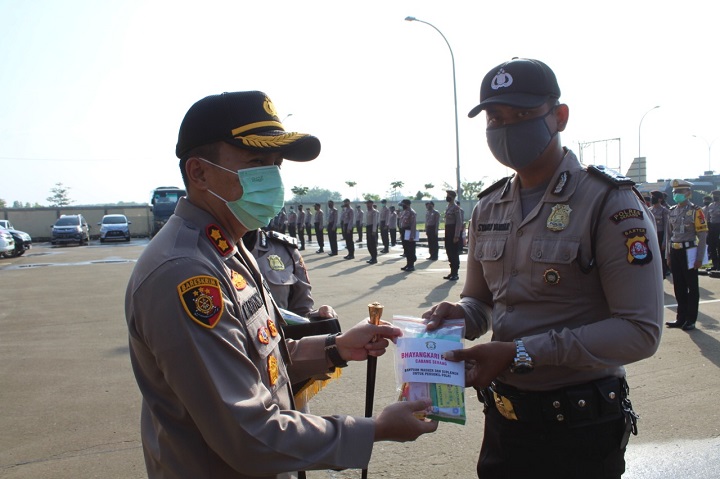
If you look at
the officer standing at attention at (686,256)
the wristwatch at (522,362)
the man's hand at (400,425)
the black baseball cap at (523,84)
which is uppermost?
the black baseball cap at (523,84)

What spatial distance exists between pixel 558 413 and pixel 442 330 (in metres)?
0.53

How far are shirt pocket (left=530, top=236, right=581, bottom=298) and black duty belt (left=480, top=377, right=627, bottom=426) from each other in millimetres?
364

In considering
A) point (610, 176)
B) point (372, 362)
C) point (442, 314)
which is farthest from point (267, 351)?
point (610, 176)

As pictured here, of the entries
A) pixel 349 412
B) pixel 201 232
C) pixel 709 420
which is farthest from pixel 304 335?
pixel 709 420

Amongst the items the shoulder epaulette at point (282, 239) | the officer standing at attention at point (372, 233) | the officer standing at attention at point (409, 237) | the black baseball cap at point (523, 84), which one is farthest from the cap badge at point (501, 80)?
the officer standing at attention at point (372, 233)

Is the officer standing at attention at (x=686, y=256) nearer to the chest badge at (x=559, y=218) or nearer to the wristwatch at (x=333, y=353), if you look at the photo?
the chest badge at (x=559, y=218)

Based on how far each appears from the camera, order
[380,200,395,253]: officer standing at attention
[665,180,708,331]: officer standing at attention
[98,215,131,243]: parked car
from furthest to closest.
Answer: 1. [98,215,131,243]: parked car
2. [380,200,395,253]: officer standing at attention
3. [665,180,708,331]: officer standing at attention

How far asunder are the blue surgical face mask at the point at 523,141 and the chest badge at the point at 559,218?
238 mm

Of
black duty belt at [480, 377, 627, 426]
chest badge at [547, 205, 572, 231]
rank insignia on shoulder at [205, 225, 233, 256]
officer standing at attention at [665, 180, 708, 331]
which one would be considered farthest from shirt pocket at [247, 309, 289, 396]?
officer standing at attention at [665, 180, 708, 331]

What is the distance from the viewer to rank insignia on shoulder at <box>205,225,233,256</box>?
65.9 inches

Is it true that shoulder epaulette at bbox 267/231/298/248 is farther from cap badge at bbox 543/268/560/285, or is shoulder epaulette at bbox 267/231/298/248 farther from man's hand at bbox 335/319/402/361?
cap badge at bbox 543/268/560/285

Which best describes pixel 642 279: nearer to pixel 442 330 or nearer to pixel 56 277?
pixel 442 330

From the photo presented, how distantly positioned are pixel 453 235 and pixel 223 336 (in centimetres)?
1324

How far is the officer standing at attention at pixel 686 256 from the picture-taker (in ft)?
24.4
